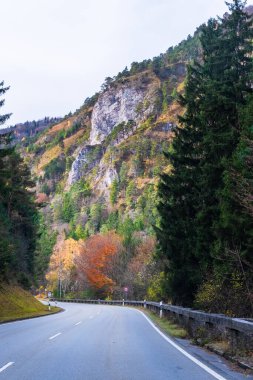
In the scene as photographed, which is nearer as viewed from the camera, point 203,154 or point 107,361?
point 107,361

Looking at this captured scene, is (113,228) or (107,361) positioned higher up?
(113,228)

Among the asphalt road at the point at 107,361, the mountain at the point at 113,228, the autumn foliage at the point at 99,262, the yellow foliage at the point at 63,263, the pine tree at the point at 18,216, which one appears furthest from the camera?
the yellow foliage at the point at 63,263

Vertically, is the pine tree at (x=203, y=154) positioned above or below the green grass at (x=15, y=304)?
above

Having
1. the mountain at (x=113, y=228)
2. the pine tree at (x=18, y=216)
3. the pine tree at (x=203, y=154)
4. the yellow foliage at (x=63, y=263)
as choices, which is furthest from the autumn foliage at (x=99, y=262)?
the pine tree at (x=203, y=154)

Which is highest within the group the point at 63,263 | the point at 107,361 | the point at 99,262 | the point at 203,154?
the point at 203,154

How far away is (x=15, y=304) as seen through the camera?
35219 millimetres

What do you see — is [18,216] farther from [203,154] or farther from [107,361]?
[107,361]

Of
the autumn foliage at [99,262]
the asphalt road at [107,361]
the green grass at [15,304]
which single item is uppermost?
the autumn foliage at [99,262]

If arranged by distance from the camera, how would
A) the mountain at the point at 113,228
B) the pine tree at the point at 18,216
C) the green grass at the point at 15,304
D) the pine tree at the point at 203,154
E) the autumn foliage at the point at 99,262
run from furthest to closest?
1. the autumn foliage at the point at 99,262
2. the mountain at the point at 113,228
3. the pine tree at the point at 18,216
4. the green grass at the point at 15,304
5. the pine tree at the point at 203,154

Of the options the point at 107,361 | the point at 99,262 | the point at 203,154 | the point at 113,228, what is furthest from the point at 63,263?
the point at 107,361

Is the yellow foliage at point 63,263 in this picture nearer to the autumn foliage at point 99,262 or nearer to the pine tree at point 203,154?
the autumn foliage at point 99,262

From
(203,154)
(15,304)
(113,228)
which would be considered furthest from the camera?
(113,228)

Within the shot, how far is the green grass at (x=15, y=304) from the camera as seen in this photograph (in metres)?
32.1

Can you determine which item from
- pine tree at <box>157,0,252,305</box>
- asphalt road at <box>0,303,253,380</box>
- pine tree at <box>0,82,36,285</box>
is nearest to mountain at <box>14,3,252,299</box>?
pine tree at <box>157,0,252,305</box>
